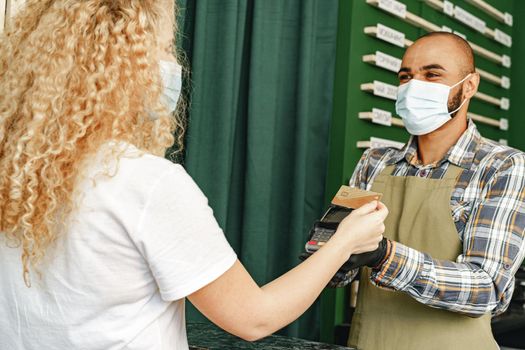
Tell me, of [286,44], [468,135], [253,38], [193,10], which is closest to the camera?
[468,135]

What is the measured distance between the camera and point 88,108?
1.00 metres

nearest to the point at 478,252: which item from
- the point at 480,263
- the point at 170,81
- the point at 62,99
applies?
the point at 480,263

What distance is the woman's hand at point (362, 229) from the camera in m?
1.33

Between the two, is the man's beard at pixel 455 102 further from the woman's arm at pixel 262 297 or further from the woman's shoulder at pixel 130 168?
the woman's shoulder at pixel 130 168

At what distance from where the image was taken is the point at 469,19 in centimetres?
349

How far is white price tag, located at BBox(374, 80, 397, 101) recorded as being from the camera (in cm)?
276

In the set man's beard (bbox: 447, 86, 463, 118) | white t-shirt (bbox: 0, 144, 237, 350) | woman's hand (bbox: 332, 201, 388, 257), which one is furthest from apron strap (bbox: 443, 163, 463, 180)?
white t-shirt (bbox: 0, 144, 237, 350)

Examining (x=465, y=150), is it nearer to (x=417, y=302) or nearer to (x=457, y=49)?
(x=457, y=49)

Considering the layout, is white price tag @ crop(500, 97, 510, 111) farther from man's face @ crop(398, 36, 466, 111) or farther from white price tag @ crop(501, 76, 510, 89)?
man's face @ crop(398, 36, 466, 111)

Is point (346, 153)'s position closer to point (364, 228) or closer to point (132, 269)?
point (364, 228)

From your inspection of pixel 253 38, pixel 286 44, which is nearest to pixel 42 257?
pixel 253 38

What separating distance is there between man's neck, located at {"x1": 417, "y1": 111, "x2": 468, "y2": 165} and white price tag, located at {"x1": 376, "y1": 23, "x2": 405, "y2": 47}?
0.83 metres

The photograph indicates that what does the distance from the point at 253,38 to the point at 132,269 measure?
1.51 m

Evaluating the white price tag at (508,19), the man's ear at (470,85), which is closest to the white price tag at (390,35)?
the man's ear at (470,85)
